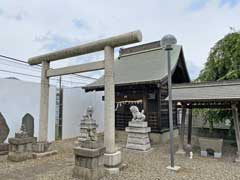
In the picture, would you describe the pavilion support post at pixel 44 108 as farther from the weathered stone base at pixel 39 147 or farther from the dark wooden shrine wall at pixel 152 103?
the dark wooden shrine wall at pixel 152 103

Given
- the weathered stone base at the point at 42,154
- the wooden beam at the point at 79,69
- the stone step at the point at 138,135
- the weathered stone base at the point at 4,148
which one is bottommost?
the weathered stone base at the point at 42,154

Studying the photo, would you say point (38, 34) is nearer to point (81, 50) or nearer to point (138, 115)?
point (81, 50)

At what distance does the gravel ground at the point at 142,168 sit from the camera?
416cm

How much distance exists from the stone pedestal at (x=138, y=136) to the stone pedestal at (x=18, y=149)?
11.1 feet

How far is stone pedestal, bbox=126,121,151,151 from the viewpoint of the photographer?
266 inches

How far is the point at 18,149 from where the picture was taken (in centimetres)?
541

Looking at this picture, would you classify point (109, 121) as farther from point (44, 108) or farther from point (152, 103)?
point (152, 103)

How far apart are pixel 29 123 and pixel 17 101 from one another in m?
0.94

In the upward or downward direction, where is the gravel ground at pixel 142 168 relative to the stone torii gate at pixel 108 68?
downward

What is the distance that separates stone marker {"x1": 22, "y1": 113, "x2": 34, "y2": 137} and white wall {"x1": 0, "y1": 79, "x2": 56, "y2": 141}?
12 centimetres

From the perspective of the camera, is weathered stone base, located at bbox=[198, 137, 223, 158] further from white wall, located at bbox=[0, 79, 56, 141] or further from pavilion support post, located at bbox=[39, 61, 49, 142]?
white wall, located at bbox=[0, 79, 56, 141]

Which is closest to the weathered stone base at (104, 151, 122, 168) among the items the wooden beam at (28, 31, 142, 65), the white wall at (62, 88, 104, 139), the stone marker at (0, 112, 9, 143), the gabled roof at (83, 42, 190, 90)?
the wooden beam at (28, 31, 142, 65)

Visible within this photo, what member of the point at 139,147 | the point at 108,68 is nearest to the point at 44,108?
the point at 108,68

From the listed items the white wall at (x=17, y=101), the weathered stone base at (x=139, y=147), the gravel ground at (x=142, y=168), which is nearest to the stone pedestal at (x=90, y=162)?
the gravel ground at (x=142, y=168)
